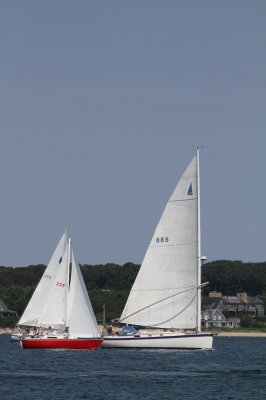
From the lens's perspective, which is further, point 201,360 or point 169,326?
point 169,326

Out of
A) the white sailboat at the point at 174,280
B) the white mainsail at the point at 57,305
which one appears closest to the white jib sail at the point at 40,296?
the white mainsail at the point at 57,305

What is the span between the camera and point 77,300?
97.8 metres

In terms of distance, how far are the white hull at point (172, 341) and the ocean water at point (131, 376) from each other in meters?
0.52

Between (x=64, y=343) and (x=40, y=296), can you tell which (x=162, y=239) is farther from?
(x=40, y=296)

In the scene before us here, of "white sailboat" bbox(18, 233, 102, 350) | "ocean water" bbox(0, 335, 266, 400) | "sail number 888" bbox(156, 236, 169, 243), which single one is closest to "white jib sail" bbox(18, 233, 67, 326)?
"white sailboat" bbox(18, 233, 102, 350)

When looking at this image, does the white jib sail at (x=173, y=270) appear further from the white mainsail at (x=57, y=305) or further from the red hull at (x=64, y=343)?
the white mainsail at (x=57, y=305)

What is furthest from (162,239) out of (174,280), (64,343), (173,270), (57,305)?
(57,305)

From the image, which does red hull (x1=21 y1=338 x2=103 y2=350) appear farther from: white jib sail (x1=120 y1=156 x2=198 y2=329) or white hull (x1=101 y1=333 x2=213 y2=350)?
white jib sail (x1=120 y1=156 x2=198 y2=329)

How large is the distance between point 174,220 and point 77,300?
1342 centimetres

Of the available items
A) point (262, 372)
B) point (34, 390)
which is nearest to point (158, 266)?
point (262, 372)

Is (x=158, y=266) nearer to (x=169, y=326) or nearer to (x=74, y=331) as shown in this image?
(x=169, y=326)

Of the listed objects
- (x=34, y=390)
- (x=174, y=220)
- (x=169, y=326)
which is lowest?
(x=34, y=390)

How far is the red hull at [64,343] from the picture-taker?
95562mm

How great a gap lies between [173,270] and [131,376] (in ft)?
70.7
